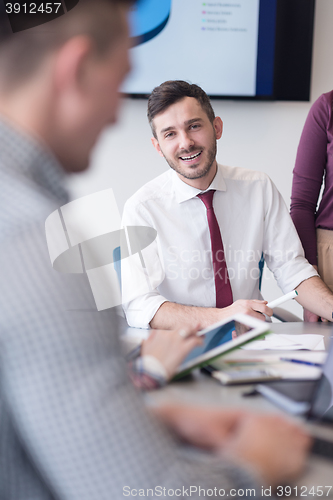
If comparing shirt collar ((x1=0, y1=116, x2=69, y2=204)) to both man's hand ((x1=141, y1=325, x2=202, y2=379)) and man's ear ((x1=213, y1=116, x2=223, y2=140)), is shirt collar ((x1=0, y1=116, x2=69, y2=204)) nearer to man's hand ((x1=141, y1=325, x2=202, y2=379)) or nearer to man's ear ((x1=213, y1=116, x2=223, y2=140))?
man's hand ((x1=141, y1=325, x2=202, y2=379))

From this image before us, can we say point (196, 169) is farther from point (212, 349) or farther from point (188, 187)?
point (212, 349)

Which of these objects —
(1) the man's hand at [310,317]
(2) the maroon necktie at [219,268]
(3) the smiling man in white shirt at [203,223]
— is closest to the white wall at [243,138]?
(3) the smiling man in white shirt at [203,223]

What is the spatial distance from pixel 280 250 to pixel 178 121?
63 cm

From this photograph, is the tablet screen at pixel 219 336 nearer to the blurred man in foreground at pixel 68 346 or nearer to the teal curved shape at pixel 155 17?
the blurred man in foreground at pixel 68 346

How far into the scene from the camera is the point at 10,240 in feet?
A: 1.29

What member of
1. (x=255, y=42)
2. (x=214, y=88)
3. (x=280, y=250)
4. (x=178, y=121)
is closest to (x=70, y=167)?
(x=178, y=121)

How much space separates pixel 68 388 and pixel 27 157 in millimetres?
243

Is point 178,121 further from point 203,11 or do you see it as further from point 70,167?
point 70,167

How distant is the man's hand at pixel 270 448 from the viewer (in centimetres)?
44

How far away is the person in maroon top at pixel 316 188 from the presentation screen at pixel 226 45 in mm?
639

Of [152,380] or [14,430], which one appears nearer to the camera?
[14,430]

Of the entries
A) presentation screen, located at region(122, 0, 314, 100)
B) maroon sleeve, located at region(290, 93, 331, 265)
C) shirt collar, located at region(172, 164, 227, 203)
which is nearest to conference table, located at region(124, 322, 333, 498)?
shirt collar, located at region(172, 164, 227, 203)

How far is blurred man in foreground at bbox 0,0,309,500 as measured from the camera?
1.25 feet

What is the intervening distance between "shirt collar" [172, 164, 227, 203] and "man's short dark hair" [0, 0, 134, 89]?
1093 mm
